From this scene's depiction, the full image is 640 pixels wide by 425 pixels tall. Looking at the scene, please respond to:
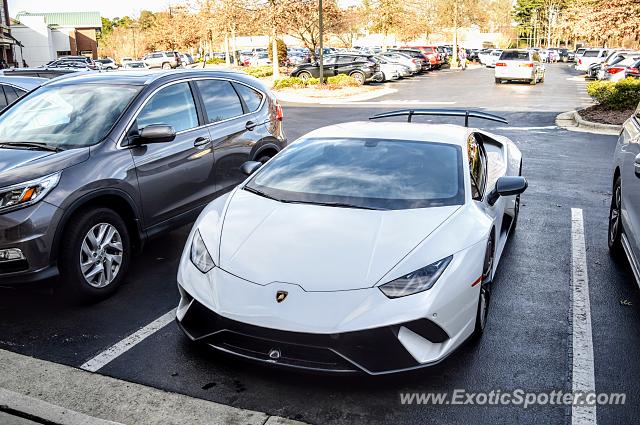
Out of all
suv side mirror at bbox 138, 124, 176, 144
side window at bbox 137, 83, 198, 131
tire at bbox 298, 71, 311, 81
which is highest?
side window at bbox 137, 83, 198, 131

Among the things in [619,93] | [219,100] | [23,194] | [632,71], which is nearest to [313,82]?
[632,71]

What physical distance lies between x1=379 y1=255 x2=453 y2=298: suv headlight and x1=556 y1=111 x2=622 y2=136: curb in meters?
11.8

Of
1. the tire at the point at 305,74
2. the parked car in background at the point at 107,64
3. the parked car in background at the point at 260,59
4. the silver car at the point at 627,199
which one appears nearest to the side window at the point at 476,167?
the silver car at the point at 627,199

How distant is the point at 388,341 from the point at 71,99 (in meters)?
4.06

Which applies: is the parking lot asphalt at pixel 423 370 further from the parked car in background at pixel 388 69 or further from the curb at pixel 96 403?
the parked car in background at pixel 388 69

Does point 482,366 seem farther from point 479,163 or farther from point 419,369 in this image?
point 479,163

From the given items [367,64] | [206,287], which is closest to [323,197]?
[206,287]

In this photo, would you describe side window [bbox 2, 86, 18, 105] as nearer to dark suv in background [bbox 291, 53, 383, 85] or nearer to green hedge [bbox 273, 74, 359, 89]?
green hedge [bbox 273, 74, 359, 89]

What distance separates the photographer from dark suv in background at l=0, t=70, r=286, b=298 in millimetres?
4637

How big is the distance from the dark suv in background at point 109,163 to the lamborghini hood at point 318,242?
1252 mm

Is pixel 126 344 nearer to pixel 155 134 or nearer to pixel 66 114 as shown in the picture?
pixel 155 134

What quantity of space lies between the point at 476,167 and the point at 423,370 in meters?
2.11

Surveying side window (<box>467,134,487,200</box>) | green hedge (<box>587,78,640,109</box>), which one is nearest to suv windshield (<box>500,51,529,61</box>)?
green hedge (<box>587,78,640,109</box>)

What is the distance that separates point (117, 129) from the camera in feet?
17.9
